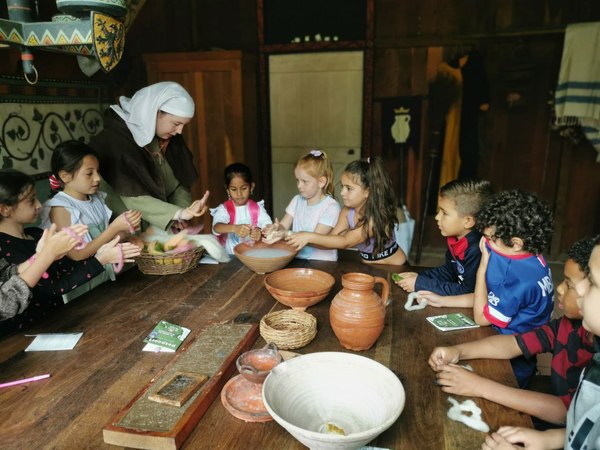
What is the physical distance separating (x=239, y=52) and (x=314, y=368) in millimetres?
3712

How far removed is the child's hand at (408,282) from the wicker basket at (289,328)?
0.59 meters

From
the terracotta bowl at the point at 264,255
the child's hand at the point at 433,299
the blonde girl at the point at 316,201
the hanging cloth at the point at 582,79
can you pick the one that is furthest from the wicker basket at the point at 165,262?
the hanging cloth at the point at 582,79

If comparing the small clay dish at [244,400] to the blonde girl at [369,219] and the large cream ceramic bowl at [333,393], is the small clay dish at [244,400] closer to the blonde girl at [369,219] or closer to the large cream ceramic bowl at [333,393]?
the large cream ceramic bowl at [333,393]

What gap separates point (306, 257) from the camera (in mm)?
2746

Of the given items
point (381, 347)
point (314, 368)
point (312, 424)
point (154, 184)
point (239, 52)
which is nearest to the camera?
point (312, 424)

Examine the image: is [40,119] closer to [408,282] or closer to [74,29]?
[74,29]

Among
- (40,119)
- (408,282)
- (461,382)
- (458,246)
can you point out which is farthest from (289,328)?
(40,119)

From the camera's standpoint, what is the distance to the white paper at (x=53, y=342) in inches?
63.3

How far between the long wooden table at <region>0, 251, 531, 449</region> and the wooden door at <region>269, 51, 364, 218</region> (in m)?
2.83

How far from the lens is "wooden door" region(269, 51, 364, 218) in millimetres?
4762

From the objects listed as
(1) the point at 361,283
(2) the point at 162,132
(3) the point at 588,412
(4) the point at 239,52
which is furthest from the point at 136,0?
(3) the point at 588,412

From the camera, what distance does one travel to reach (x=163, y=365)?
4.90 ft

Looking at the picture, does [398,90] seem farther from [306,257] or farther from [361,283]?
[361,283]

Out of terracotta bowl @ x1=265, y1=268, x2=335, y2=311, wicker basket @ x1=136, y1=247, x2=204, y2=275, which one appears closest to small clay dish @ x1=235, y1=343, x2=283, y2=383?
terracotta bowl @ x1=265, y1=268, x2=335, y2=311
